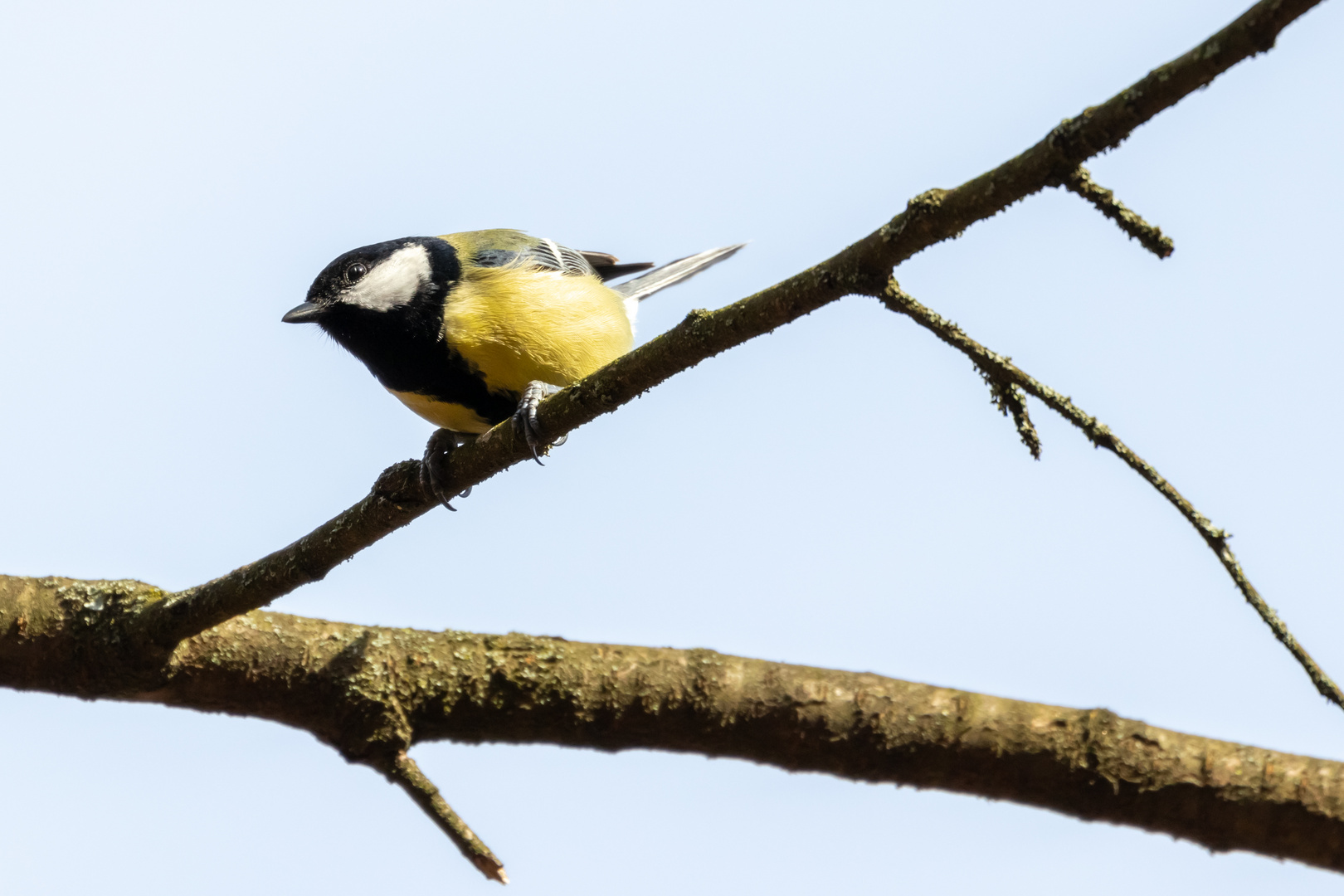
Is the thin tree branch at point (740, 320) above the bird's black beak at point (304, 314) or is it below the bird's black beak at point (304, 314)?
below

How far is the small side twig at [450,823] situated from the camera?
2.34 meters

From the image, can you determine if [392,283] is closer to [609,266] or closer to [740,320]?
[609,266]

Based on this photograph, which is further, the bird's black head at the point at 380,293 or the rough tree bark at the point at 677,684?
the bird's black head at the point at 380,293

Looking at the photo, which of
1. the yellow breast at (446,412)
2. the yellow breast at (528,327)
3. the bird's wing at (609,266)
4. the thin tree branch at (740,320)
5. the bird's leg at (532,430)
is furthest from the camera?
the bird's wing at (609,266)

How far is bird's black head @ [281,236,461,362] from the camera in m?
4.04

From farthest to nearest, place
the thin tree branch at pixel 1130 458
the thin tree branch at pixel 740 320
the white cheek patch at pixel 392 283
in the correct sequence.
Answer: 1. the white cheek patch at pixel 392 283
2. the thin tree branch at pixel 1130 458
3. the thin tree branch at pixel 740 320

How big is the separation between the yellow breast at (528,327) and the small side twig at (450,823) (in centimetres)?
167

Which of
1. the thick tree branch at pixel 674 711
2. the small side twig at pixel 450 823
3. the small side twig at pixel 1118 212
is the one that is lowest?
the small side twig at pixel 450 823

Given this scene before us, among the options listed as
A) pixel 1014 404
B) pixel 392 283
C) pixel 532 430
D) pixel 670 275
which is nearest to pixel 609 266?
pixel 670 275

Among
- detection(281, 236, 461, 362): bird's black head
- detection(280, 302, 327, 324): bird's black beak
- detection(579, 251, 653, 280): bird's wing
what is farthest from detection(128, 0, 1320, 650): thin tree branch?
detection(579, 251, 653, 280): bird's wing

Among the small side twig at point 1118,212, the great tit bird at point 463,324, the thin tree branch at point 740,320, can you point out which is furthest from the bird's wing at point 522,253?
the small side twig at point 1118,212

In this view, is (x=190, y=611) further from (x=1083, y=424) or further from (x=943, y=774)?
(x=1083, y=424)

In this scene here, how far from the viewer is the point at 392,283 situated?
164 inches

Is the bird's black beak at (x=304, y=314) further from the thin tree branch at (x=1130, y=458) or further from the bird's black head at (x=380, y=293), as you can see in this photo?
the thin tree branch at (x=1130, y=458)
